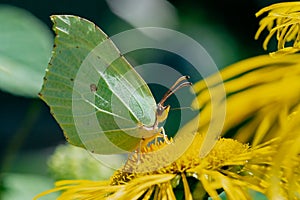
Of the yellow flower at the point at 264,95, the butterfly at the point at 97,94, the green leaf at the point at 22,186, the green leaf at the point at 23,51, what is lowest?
the green leaf at the point at 22,186

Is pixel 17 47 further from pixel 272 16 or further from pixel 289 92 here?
pixel 289 92

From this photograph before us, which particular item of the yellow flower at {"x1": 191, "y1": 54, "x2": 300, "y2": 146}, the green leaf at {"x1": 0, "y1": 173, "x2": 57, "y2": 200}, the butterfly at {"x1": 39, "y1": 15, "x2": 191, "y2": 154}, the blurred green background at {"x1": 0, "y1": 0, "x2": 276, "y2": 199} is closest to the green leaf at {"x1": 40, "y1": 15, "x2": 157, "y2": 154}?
the butterfly at {"x1": 39, "y1": 15, "x2": 191, "y2": 154}

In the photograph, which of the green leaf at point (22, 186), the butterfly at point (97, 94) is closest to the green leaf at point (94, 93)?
the butterfly at point (97, 94)

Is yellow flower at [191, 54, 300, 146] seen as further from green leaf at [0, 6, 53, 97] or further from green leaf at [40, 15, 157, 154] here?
green leaf at [0, 6, 53, 97]

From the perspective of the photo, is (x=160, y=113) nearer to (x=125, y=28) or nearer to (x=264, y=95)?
(x=264, y=95)

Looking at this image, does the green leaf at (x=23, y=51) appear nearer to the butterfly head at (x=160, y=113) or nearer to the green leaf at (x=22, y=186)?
the green leaf at (x=22, y=186)

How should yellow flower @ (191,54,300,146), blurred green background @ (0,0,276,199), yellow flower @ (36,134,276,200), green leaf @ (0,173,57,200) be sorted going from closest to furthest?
yellow flower @ (191,54,300,146) < yellow flower @ (36,134,276,200) < green leaf @ (0,173,57,200) < blurred green background @ (0,0,276,199)
